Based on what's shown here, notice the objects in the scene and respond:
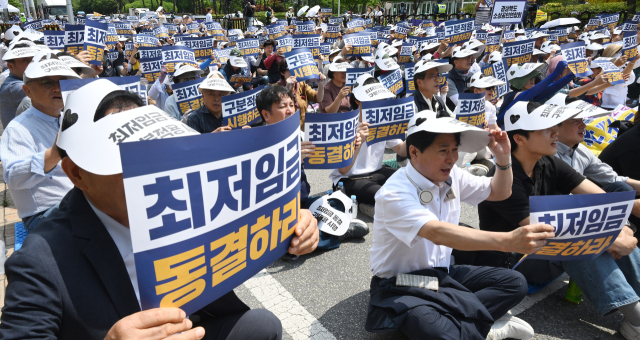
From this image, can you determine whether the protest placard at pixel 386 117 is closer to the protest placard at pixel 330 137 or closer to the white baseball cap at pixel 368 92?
the white baseball cap at pixel 368 92

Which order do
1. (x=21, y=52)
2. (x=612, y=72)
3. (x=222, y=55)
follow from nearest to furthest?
(x=21, y=52)
(x=612, y=72)
(x=222, y=55)

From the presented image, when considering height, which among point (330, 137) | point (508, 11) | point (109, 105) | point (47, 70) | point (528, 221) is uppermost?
point (508, 11)

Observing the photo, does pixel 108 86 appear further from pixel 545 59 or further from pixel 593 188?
pixel 545 59

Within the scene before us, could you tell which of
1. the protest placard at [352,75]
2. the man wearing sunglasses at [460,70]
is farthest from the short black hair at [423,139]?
the man wearing sunglasses at [460,70]

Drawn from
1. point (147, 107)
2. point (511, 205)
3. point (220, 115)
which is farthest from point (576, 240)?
point (220, 115)

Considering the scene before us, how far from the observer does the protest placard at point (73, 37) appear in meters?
7.56

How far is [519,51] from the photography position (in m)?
9.05

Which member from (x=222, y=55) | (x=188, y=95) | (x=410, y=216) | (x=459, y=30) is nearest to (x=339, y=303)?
(x=410, y=216)

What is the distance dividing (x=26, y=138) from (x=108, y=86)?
6.48 feet

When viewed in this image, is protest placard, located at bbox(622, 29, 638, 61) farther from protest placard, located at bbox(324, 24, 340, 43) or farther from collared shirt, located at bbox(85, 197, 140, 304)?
collared shirt, located at bbox(85, 197, 140, 304)

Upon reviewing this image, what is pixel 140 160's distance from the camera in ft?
3.55

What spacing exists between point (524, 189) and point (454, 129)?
1136mm

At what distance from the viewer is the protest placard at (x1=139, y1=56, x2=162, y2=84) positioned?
7.58m

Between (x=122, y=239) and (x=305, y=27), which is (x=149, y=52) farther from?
(x=122, y=239)
